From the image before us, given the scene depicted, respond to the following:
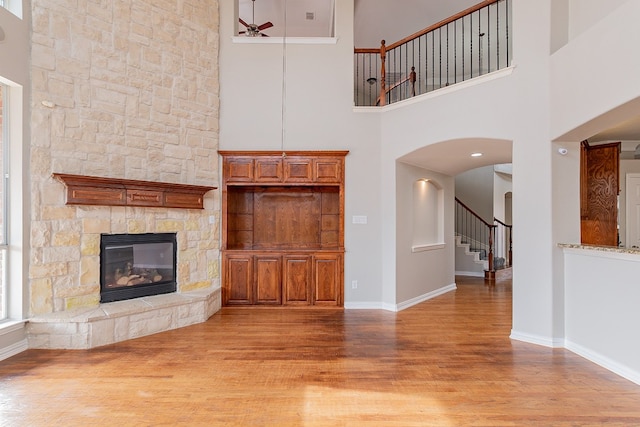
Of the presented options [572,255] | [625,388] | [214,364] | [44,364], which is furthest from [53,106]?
[625,388]

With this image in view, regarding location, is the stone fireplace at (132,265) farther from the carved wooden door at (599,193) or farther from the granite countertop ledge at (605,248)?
the carved wooden door at (599,193)

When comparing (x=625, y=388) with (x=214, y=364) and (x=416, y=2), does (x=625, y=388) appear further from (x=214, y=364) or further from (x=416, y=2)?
(x=416, y=2)

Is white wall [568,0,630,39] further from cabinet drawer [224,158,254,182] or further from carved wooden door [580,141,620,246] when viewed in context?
cabinet drawer [224,158,254,182]

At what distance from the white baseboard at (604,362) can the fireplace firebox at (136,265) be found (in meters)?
4.85

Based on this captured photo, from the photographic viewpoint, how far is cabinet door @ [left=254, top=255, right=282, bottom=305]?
515 cm

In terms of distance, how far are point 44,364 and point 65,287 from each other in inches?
35.6

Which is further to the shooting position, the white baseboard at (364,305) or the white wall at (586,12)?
the white baseboard at (364,305)

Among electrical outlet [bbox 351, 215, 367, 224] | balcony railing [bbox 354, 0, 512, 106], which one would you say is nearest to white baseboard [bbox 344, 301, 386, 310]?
electrical outlet [bbox 351, 215, 367, 224]

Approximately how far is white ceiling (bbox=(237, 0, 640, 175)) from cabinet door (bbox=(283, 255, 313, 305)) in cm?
223

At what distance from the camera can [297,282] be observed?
516 centimetres

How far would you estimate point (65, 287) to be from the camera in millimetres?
3820

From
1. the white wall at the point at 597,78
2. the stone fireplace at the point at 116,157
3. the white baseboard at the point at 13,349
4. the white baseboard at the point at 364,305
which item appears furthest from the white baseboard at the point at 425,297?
the white baseboard at the point at 13,349

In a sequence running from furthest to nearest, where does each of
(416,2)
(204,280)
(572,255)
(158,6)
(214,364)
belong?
(416,2) < (204,280) < (158,6) < (572,255) < (214,364)

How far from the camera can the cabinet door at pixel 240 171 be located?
5188 mm
